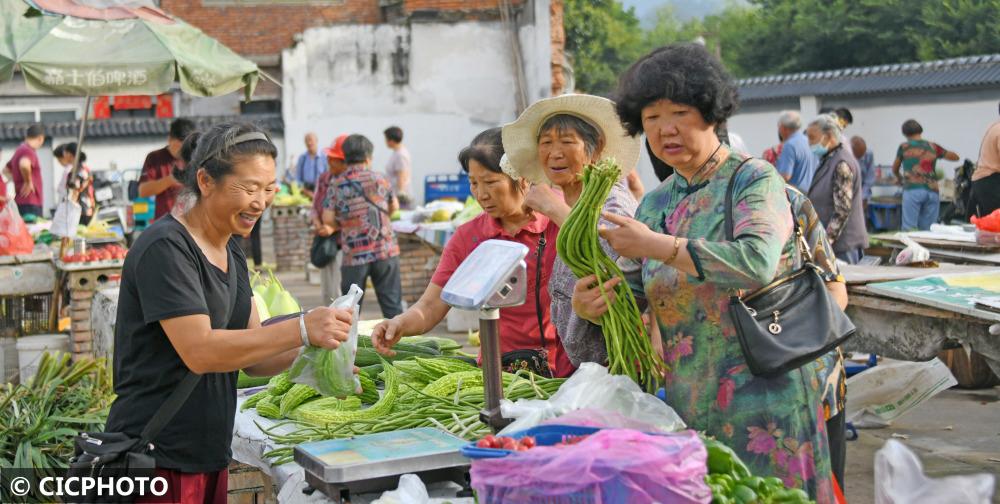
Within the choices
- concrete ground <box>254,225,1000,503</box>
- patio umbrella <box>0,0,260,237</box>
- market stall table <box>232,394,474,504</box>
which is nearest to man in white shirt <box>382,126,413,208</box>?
patio umbrella <box>0,0,260,237</box>

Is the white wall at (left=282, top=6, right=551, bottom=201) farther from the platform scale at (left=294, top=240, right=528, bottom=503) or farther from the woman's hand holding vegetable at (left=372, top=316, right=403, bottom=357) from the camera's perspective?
the platform scale at (left=294, top=240, right=528, bottom=503)

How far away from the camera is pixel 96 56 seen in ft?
26.4

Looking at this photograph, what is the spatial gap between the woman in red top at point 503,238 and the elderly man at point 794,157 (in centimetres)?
628

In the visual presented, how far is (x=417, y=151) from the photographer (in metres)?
22.1

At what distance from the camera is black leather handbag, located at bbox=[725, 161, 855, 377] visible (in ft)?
8.60

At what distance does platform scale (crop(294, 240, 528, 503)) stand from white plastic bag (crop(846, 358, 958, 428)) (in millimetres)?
3878

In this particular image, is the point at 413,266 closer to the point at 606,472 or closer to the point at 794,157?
the point at 794,157

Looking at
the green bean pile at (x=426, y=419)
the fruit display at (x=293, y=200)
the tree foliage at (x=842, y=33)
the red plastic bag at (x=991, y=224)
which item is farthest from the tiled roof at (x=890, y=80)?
the green bean pile at (x=426, y=419)

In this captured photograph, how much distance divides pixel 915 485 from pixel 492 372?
3.28 feet

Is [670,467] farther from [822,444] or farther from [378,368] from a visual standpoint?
[378,368]

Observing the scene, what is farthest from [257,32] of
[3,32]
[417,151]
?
[3,32]

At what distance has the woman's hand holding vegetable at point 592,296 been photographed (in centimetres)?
279

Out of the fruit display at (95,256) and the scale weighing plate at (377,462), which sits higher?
the fruit display at (95,256)

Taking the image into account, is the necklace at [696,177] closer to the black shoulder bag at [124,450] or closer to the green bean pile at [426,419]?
the green bean pile at [426,419]
